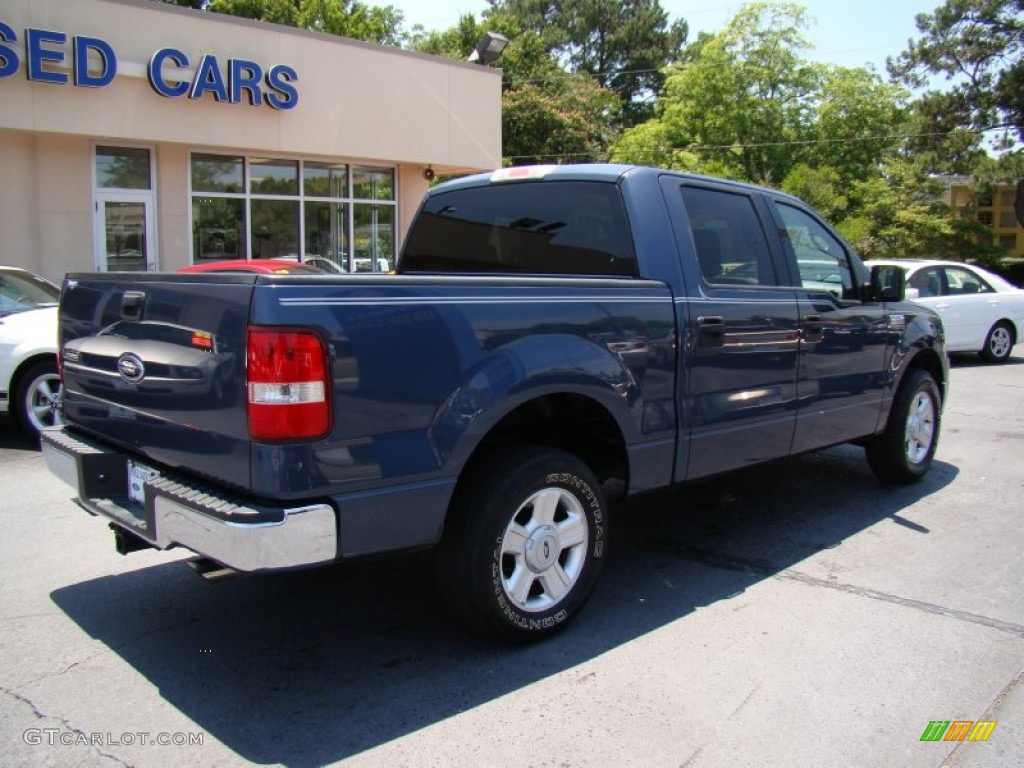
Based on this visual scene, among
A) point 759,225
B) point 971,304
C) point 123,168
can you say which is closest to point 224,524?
point 759,225

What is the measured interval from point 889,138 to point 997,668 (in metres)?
43.1

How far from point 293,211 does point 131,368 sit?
14.0m

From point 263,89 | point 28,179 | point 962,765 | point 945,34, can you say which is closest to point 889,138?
point 945,34

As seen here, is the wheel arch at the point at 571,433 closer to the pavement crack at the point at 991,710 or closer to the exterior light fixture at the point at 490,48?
the pavement crack at the point at 991,710

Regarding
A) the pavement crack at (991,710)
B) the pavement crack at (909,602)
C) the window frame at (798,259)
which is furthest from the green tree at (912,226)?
the pavement crack at (991,710)

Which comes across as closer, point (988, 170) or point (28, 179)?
point (28, 179)

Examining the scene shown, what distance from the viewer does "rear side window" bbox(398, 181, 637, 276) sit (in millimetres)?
4402

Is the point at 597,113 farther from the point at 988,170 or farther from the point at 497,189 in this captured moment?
the point at 497,189

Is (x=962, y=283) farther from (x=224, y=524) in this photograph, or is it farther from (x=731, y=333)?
(x=224, y=524)

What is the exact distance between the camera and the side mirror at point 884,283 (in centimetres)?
565

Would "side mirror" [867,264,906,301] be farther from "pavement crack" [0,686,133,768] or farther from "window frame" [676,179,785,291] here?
"pavement crack" [0,686,133,768]

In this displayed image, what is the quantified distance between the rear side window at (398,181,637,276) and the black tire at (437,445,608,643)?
1.19 m

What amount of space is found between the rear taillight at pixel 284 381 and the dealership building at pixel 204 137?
492 inches

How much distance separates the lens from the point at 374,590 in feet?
14.5
